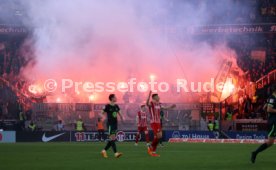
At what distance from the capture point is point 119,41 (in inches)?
1804

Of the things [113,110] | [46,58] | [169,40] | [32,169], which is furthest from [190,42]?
[32,169]

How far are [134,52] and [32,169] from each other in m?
33.1

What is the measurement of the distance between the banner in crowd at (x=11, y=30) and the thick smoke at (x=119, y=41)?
0.96 m

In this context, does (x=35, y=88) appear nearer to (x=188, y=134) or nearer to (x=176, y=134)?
(x=176, y=134)

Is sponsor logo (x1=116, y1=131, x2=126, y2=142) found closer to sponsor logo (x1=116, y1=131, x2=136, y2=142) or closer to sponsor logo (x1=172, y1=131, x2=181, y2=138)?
sponsor logo (x1=116, y1=131, x2=136, y2=142)

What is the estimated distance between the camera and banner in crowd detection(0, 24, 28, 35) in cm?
4391

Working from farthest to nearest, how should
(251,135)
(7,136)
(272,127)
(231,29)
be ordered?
1. (231,29)
2. (7,136)
3. (251,135)
4. (272,127)

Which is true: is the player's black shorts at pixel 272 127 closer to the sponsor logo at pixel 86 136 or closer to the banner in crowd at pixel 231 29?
the sponsor logo at pixel 86 136

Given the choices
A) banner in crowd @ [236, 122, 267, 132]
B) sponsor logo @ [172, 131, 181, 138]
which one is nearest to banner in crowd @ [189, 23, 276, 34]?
banner in crowd @ [236, 122, 267, 132]

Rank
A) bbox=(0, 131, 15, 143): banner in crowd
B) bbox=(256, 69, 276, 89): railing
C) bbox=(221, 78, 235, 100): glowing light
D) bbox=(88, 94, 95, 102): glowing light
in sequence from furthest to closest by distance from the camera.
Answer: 1. bbox=(88, 94, 95, 102): glowing light
2. bbox=(221, 78, 235, 100): glowing light
3. bbox=(256, 69, 276, 89): railing
4. bbox=(0, 131, 15, 143): banner in crowd

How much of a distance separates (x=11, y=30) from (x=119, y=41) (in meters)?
8.51

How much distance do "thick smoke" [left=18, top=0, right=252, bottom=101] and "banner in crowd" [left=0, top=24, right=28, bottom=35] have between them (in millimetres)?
957

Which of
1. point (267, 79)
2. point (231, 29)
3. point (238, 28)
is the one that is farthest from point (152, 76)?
point (267, 79)

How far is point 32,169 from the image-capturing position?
14.1m
